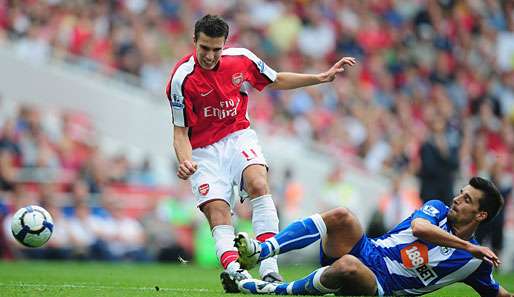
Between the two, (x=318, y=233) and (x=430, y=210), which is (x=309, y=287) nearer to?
(x=318, y=233)

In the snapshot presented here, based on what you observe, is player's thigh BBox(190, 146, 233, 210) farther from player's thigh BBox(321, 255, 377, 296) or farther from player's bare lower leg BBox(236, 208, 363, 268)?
player's thigh BBox(321, 255, 377, 296)

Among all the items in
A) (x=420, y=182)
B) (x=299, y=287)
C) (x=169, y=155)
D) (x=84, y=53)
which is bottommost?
(x=299, y=287)

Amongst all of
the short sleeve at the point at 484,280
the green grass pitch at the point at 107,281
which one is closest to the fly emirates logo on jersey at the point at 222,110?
the green grass pitch at the point at 107,281

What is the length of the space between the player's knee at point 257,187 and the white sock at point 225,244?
360 millimetres

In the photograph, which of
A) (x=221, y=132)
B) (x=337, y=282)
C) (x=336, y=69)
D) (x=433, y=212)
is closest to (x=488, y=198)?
(x=433, y=212)

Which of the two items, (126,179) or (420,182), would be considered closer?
(420,182)

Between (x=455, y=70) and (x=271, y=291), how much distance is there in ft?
51.6

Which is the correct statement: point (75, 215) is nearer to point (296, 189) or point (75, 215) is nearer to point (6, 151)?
point (6, 151)

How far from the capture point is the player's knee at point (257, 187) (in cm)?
955

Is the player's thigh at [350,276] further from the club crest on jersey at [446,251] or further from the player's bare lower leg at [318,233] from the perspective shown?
the club crest on jersey at [446,251]

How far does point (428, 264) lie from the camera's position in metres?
8.54

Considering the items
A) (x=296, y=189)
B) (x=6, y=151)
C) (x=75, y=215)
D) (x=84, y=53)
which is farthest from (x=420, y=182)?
(x=84, y=53)

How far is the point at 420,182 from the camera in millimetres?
15789

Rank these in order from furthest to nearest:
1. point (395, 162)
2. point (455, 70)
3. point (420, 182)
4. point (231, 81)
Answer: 1. point (455, 70)
2. point (395, 162)
3. point (420, 182)
4. point (231, 81)
